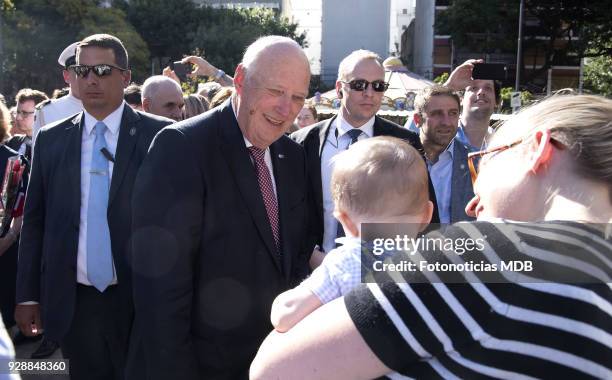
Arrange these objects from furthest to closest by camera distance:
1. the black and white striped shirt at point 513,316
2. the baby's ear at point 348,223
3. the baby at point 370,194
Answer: the baby's ear at point 348,223
the baby at point 370,194
the black and white striped shirt at point 513,316

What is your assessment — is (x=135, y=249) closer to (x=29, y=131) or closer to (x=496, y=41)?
(x=29, y=131)

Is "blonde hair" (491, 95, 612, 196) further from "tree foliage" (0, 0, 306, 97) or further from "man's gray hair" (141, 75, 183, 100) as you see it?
"tree foliage" (0, 0, 306, 97)

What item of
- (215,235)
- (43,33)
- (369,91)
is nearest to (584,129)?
(215,235)

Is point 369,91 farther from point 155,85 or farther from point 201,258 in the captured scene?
point 201,258

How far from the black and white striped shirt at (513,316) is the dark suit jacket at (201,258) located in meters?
1.30

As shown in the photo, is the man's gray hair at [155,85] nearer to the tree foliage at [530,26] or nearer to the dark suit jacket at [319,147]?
the dark suit jacket at [319,147]

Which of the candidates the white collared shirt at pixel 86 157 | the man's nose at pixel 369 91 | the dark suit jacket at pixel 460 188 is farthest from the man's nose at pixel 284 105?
the dark suit jacket at pixel 460 188

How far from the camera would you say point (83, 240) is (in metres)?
3.21

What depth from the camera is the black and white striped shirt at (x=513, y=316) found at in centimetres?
99

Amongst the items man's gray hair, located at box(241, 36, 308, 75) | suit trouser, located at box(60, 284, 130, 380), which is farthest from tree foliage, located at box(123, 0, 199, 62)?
man's gray hair, located at box(241, 36, 308, 75)

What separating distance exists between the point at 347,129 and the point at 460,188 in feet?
2.91

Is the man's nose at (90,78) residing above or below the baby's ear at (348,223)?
above

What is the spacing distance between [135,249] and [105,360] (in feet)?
4.17

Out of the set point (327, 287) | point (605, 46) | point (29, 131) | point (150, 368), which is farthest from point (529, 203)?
point (605, 46)
